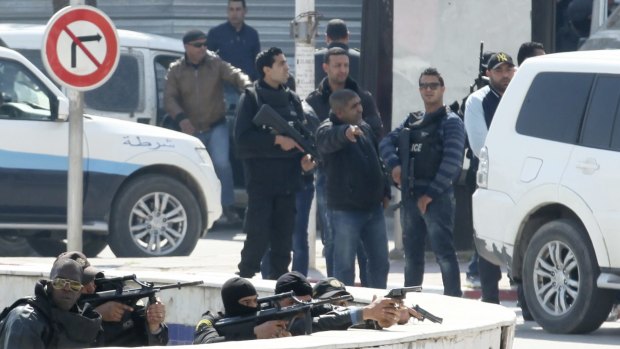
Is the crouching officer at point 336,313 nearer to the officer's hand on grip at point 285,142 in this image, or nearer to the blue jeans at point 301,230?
the officer's hand on grip at point 285,142

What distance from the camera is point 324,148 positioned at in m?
11.9

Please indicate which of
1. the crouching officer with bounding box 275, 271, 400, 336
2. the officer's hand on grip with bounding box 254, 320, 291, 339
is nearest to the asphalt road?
the crouching officer with bounding box 275, 271, 400, 336

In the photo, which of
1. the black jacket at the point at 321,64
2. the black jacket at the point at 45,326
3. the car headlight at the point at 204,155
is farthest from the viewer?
the black jacket at the point at 321,64

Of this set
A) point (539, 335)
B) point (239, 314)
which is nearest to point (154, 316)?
point (239, 314)

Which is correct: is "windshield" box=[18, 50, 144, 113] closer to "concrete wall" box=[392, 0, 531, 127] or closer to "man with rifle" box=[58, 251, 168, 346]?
"concrete wall" box=[392, 0, 531, 127]

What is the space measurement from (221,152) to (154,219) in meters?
1.84

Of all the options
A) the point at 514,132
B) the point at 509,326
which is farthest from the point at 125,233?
the point at 509,326

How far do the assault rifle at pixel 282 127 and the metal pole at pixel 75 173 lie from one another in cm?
120

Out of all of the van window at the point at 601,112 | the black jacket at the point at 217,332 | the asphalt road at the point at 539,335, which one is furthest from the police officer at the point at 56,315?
the van window at the point at 601,112

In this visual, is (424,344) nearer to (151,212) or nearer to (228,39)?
(151,212)

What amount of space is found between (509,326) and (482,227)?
4567mm

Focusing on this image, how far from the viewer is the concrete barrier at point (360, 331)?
6.77 m

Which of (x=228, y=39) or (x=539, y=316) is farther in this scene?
(x=228, y=39)

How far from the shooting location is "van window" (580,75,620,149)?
11.3 m
